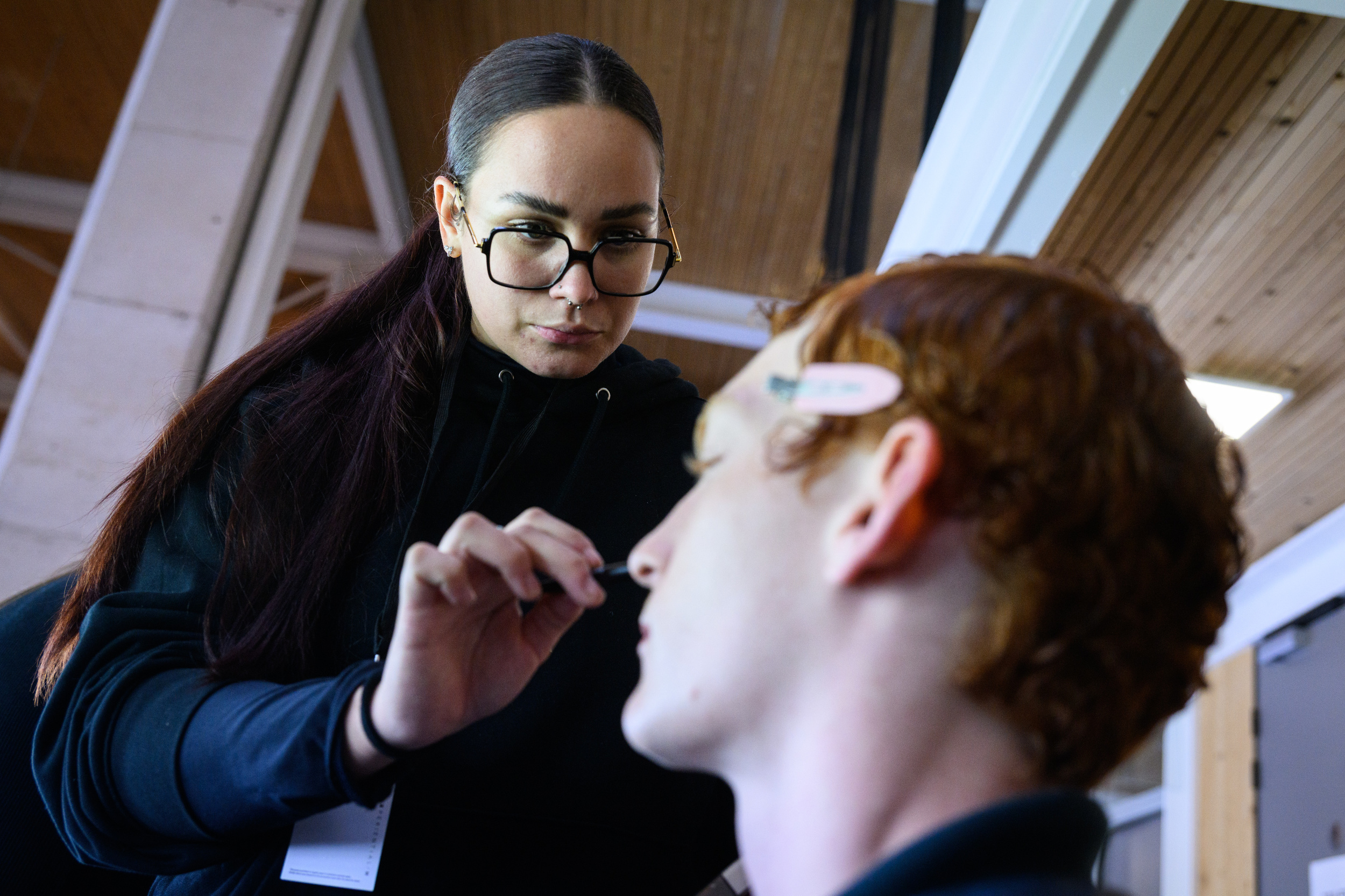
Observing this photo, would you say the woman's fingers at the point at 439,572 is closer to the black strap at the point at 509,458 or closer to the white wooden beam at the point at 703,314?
the black strap at the point at 509,458

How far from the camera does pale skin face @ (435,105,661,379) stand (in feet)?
4.35

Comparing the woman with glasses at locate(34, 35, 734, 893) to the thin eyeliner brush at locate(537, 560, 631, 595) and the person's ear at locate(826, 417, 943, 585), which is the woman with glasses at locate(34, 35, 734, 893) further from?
the person's ear at locate(826, 417, 943, 585)

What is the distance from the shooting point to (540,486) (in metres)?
1.37

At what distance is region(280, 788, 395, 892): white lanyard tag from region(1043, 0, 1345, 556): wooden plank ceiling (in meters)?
2.74

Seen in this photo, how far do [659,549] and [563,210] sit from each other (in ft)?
2.14

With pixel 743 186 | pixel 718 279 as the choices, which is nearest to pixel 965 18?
pixel 743 186

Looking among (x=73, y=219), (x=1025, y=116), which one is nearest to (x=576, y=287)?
(x=1025, y=116)

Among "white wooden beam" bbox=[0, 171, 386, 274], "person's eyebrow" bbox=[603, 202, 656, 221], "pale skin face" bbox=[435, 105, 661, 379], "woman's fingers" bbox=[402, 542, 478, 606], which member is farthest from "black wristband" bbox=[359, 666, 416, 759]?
"white wooden beam" bbox=[0, 171, 386, 274]

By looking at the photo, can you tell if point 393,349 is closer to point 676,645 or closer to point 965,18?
point 676,645

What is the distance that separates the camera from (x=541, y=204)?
1328 millimetres

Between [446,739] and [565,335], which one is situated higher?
[565,335]

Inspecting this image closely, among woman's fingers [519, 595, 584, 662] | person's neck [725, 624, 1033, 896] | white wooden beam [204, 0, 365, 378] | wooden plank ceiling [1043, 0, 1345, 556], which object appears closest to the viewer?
person's neck [725, 624, 1033, 896]

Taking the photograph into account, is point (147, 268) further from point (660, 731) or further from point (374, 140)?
point (660, 731)

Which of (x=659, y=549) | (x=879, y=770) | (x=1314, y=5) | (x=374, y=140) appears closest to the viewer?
(x=879, y=770)
